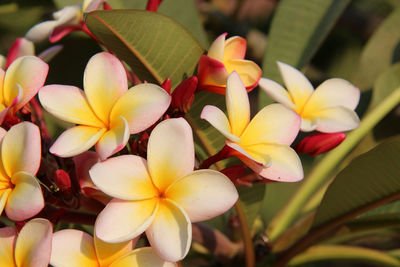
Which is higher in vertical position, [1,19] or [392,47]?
[392,47]

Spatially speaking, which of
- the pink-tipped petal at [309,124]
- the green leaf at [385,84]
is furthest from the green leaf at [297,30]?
the pink-tipped petal at [309,124]

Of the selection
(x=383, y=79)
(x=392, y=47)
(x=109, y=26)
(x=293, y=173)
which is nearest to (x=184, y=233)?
(x=293, y=173)

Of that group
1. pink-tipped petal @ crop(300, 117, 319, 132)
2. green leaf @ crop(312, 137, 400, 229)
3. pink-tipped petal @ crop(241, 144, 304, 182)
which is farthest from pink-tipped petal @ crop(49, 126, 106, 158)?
green leaf @ crop(312, 137, 400, 229)

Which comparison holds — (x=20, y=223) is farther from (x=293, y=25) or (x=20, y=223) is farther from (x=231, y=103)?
(x=293, y=25)

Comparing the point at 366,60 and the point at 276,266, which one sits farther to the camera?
the point at 366,60

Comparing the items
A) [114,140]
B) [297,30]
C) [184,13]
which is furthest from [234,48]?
[184,13]
